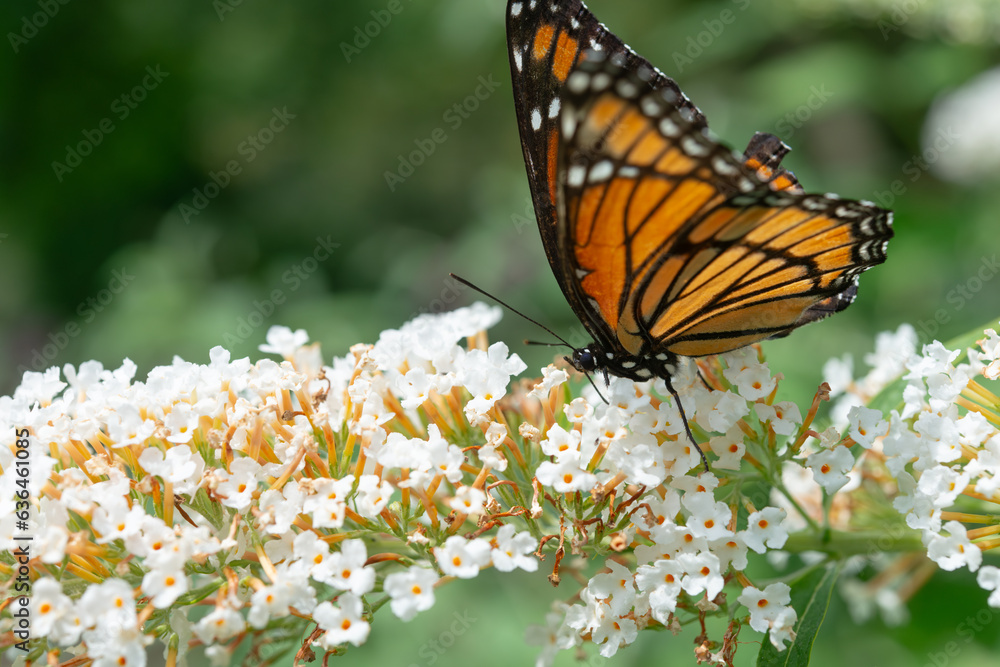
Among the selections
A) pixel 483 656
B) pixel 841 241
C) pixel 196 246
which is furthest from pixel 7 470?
pixel 196 246

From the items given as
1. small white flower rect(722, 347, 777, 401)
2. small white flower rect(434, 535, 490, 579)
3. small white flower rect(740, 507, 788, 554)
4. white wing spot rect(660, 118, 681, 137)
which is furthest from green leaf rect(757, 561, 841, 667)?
white wing spot rect(660, 118, 681, 137)

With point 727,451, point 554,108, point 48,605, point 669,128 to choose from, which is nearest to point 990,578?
point 727,451

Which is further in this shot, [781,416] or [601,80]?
[781,416]

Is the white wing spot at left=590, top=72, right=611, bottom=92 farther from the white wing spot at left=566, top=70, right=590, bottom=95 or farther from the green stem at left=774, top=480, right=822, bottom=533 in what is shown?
the green stem at left=774, top=480, right=822, bottom=533

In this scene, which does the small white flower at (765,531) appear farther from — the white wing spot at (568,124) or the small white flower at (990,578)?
the white wing spot at (568,124)

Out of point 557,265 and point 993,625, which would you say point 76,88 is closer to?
point 557,265

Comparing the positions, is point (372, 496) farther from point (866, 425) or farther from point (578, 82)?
point (866, 425)
